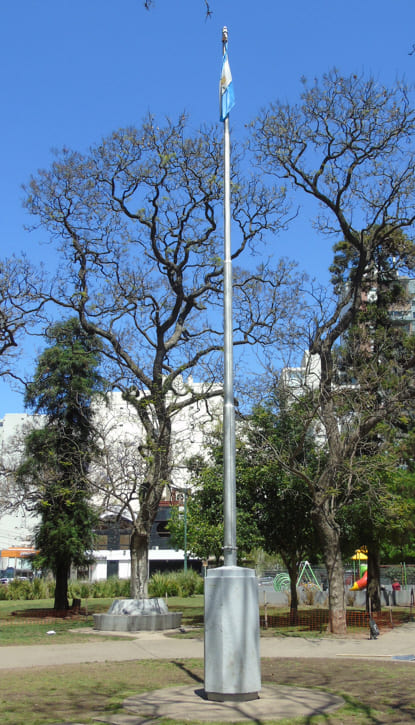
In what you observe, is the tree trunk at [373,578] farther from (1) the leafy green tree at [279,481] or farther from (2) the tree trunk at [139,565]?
(2) the tree trunk at [139,565]

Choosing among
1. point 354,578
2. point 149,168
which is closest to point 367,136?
point 149,168

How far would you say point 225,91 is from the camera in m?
11.4

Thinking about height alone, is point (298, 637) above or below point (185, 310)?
below

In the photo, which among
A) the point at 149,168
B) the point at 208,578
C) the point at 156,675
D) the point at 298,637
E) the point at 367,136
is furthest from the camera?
the point at 149,168

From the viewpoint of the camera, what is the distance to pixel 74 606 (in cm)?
2798

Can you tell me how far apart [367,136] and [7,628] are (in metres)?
18.6

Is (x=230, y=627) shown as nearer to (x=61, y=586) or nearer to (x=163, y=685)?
(x=163, y=685)

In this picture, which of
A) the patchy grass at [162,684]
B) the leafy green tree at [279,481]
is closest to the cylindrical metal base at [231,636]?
the patchy grass at [162,684]

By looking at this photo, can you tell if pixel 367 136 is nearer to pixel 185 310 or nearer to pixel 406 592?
pixel 185 310

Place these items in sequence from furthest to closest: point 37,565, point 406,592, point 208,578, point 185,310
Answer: point 406,592, point 37,565, point 185,310, point 208,578

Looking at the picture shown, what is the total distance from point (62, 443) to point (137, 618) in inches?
392

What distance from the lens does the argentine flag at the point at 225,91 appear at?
11344mm

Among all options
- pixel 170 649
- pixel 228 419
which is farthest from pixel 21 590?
pixel 228 419

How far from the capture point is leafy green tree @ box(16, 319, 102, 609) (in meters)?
27.2
